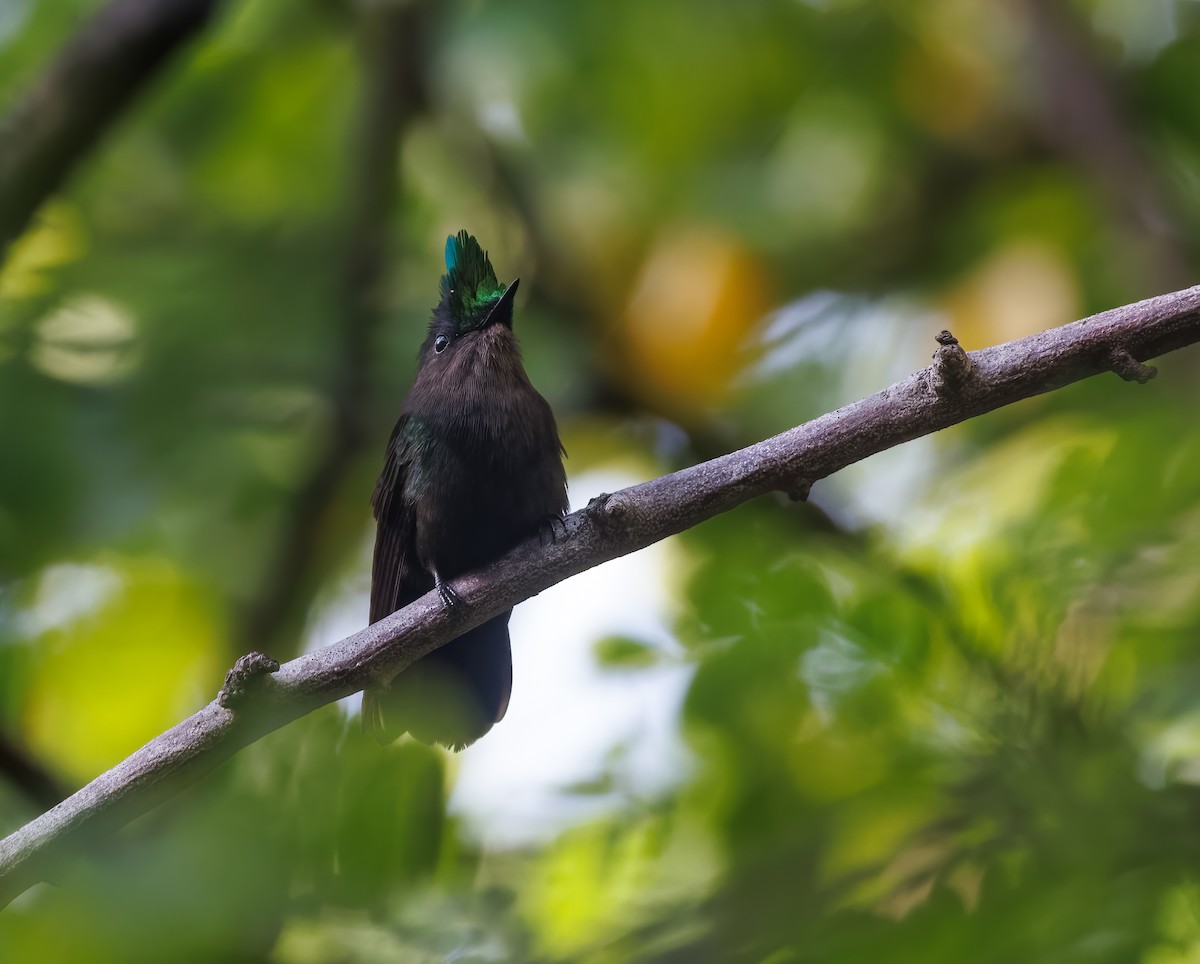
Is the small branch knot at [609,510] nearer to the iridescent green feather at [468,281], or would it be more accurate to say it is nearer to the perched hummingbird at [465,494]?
the perched hummingbird at [465,494]

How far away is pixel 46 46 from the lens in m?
6.95

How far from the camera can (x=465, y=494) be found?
15.5 ft

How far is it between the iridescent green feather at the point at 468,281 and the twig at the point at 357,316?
137cm

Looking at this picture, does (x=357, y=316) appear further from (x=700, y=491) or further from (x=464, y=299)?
(x=700, y=491)

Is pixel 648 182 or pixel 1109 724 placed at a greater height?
pixel 648 182

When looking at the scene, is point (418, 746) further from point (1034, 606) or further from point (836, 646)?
point (1034, 606)

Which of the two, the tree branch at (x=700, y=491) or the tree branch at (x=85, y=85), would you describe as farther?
the tree branch at (x=85, y=85)

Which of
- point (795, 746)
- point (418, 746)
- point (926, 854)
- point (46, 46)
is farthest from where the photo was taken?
point (46, 46)

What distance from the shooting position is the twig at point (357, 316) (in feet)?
21.7

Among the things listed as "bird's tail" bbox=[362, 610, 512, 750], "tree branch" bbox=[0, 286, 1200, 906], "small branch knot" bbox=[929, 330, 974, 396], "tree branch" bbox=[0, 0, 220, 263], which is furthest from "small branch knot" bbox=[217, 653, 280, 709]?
"tree branch" bbox=[0, 0, 220, 263]

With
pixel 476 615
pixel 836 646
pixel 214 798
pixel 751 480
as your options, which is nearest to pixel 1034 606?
pixel 836 646

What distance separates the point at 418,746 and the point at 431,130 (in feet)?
17.6

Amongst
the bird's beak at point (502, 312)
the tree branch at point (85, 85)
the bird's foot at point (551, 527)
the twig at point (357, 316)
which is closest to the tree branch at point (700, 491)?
the bird's foot at point (551, 527)

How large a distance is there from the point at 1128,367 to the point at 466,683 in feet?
9.61
